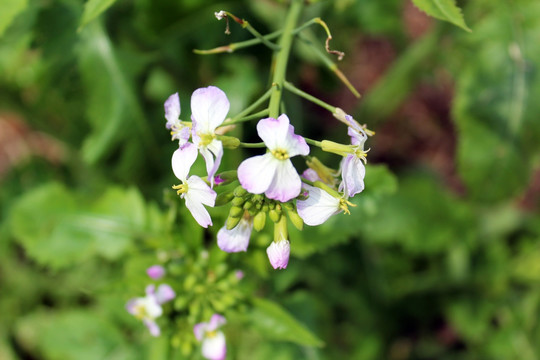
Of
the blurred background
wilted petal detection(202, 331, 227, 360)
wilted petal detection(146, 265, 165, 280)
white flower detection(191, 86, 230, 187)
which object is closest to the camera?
white flower detection(191, 86, 230, 187)

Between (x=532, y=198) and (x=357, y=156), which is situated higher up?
(x=357, y=156)

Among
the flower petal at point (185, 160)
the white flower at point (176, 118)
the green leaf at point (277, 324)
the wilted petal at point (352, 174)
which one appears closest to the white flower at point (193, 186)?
the flower petal at point (185, 160)

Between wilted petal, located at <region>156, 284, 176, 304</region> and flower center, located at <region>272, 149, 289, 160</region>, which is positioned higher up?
flower center, located at <region>272, 149, 289, 160</region>

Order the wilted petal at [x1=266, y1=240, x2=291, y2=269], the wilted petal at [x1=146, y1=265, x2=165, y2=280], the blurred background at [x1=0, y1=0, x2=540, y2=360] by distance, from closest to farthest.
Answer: the wilted petal at [x1=266, y1=240, x2=291, y2=269] → the wilted petal at [x1=146, y1=265, x2=165, y2=280] → the blurred background at [x1=0, y1=0, x2=540, y2=360]

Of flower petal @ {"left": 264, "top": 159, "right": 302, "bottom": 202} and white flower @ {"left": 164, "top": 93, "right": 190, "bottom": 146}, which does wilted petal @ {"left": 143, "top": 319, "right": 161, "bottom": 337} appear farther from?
flower petal @ {"left": 264, "top": 159, "right": 302, "bottom": 202}

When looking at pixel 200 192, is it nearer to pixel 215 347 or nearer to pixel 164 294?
pixel 164 294

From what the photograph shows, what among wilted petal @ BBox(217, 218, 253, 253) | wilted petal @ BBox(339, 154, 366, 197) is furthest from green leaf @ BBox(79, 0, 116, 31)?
wilted petal @ BBox(339, 154, 366, 197)

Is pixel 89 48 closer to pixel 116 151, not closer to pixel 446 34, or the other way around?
pixel 116 151

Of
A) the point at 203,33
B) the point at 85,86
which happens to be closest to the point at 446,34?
the point at 203,33
